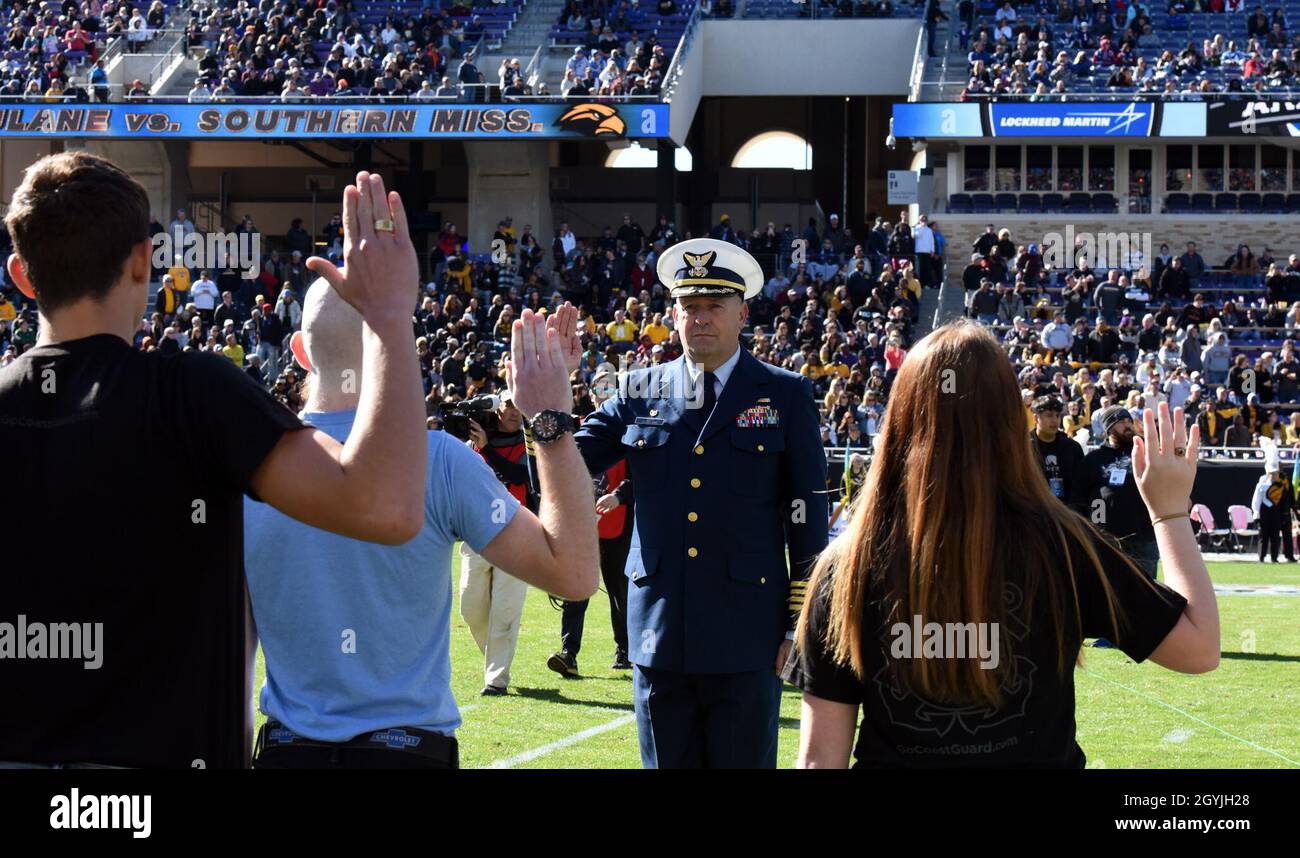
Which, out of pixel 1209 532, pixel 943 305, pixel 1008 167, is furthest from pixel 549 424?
pixel 1008 167

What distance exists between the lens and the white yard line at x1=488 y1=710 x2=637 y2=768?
25.8 ft

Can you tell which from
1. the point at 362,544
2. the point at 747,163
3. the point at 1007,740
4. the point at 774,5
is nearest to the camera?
the point at 1007,740

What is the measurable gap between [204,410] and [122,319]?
0.29m

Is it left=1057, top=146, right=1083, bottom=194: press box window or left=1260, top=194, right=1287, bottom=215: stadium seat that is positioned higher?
left=1057, top=146, right=1083, bottom=194: press box window

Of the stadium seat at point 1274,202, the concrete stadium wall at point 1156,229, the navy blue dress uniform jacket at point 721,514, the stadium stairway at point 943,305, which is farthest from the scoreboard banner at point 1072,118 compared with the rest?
the navy blue dress uniform jacket at point 721,514

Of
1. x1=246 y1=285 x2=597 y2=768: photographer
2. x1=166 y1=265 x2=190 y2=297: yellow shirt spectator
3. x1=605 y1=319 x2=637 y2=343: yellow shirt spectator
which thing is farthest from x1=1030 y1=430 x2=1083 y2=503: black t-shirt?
x1=166 y1=265 x2=190 y2=297: yellow shirt spectator

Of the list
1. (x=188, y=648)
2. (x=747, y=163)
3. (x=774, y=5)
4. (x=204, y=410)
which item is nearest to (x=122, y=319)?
(x=204, y=410)

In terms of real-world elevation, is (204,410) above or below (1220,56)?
below

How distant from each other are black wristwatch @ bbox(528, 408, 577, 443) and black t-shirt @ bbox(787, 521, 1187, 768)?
74 centimetres

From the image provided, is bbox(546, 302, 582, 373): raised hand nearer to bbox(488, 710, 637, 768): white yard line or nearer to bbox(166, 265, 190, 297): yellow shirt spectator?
bbox(488, 710, 637, 768): white yard line

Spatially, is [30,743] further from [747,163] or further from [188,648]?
[747,163]

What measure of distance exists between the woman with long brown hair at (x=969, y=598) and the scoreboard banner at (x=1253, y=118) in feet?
124

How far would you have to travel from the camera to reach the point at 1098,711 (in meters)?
9.76

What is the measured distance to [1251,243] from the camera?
39625mm
